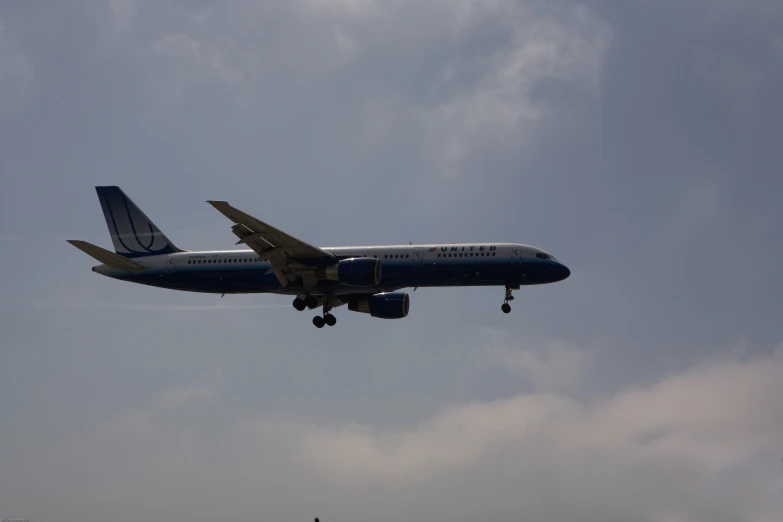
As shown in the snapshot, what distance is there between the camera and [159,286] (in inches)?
2776

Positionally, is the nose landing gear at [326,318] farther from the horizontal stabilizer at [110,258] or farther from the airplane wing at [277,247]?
the horizontal stabilizer at [110,258]

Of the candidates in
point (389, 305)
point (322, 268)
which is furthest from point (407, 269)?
point (389, 305)

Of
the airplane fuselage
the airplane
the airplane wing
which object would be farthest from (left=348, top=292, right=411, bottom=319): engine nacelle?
the airplane wing

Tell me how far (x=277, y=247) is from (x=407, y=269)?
853 centimetres

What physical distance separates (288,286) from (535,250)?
16.7 metres

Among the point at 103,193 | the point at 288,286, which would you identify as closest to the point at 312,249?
the point at 288,286

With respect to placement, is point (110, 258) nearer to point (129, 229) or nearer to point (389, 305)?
point (129, 229)

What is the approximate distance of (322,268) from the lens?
65.2 metres

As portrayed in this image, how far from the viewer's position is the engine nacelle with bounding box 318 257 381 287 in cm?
6266

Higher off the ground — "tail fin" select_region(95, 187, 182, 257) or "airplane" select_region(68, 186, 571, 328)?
"tail fin" select_region(95, 187, 182, 257)

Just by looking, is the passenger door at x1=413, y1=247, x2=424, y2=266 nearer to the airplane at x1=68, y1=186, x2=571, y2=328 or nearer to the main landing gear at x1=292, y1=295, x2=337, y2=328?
the airplane at x1=68, y1=186, x2=571, y2=328

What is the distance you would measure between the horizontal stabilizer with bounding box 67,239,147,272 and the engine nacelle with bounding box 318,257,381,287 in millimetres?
16087

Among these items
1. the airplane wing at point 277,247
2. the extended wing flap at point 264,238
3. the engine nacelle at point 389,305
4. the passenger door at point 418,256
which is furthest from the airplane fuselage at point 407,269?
the engine nacelle at point 389,305

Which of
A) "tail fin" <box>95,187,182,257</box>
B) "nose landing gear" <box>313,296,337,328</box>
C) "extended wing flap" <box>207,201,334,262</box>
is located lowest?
"nose landing gear" <box>313,296,337,328</box>
